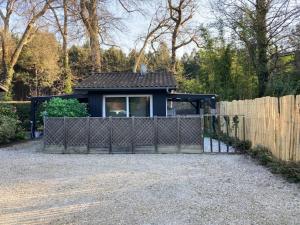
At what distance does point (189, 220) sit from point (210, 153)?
24.2ft

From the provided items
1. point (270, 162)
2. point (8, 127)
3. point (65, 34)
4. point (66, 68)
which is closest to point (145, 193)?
point (270, 162)

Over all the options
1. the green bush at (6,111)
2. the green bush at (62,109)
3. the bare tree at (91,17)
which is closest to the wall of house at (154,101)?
the green bush at (62,109)

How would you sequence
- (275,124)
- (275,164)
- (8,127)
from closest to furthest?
(275,164)
(275,124)
(8,127)

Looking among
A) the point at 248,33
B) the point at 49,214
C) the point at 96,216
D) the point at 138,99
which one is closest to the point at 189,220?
the point at 96,216

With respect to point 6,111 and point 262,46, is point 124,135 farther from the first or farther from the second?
point 262,46

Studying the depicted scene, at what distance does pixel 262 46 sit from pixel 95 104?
28.9 ft

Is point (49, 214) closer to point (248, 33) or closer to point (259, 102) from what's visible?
A: point (259, 102)

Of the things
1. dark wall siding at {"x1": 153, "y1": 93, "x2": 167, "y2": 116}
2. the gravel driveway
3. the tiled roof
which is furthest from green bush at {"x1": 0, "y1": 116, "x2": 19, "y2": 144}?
dark wall siding at {"x1": 153, "y1": 93, "x2": 167, "y2": 116}

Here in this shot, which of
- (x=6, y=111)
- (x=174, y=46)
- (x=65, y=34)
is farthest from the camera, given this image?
(x=174, y=46)

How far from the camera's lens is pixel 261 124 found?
11.2 meters

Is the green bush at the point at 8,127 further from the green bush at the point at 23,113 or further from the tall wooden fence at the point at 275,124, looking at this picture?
the tall wooden fence at the point at 275,124

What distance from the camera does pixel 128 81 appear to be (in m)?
17.3

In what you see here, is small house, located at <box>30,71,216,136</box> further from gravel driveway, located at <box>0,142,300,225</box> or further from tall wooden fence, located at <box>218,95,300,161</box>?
gravel driveway, located at <box>0,142,300,225</box>

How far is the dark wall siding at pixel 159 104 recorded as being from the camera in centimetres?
1683
